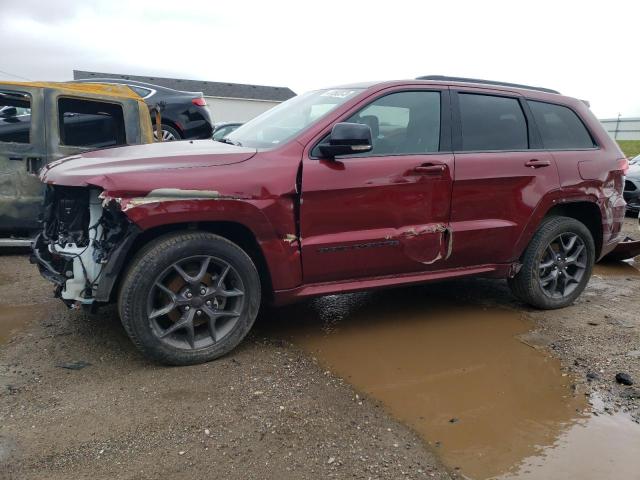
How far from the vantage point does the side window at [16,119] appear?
5438 mm

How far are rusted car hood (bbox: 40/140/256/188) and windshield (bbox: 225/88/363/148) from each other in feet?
1.00

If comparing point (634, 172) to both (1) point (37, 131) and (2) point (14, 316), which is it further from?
(2) point (14, 316)

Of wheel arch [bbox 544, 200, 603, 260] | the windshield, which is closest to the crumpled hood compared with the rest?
wheel arch [bbox 544, 200, 603, 260]

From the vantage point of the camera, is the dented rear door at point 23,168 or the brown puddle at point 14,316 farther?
the dented rear door at point 23,168

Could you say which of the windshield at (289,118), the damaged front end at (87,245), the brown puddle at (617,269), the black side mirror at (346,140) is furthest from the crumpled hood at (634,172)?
the damaged front end at (87,245)

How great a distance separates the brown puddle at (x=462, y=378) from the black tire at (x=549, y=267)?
0.85 ft

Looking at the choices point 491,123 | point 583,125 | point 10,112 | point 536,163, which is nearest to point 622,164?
point 583,125

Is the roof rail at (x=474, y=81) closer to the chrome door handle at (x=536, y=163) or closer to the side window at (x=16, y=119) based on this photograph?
the chrome door handle at (x=536, y=163)

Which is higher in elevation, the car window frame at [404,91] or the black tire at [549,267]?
the car window frame at [404,91]

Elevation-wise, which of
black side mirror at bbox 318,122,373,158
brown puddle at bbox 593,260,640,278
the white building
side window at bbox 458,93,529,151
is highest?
the white building

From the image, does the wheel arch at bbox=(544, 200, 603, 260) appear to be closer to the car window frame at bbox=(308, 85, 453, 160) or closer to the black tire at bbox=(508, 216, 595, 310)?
the black tire at bbox=(508, 216, 595, 310)

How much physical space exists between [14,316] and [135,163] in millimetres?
1854

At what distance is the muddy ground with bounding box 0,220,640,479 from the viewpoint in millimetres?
2418

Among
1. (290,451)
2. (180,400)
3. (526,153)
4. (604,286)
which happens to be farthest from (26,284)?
(604,286)
